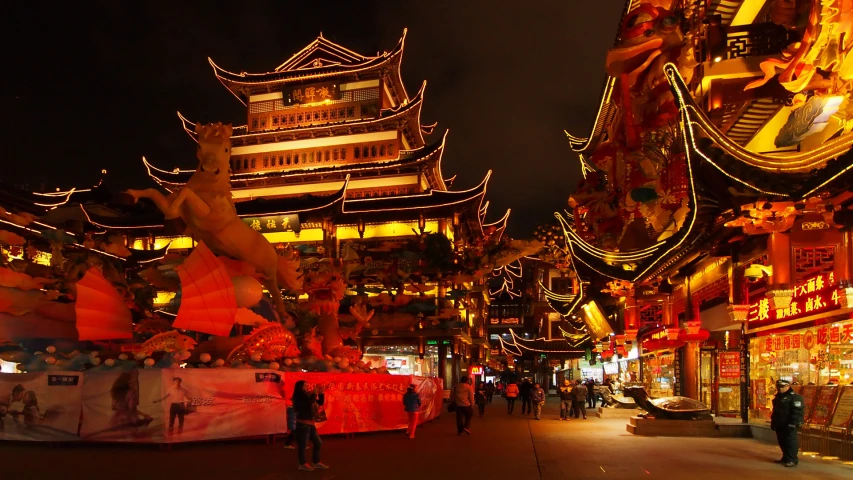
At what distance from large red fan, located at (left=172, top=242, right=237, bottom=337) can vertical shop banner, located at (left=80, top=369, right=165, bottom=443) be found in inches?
49.4

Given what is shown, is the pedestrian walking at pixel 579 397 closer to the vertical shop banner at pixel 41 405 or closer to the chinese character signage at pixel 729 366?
the chinese character signage at pixel 729 366

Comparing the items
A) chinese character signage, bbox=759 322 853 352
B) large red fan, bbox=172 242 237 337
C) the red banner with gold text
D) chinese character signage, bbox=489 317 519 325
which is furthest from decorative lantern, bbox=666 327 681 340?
chinese character signage, bbox=489 317 519 325

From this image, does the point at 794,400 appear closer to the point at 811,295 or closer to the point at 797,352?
the point at 811,295

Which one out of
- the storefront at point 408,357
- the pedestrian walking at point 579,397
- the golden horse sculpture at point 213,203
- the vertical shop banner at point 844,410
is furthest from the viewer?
the storefront at point 408,357

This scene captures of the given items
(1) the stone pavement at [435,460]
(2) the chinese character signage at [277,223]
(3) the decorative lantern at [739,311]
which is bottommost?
(1) the stone pavement at [435,460]

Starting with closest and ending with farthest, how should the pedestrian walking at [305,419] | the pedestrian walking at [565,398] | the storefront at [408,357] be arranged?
1. the pedestrian walking at [305,419]
2. the pedestrian walking at [565,398]
3. the storefront at [408,357]

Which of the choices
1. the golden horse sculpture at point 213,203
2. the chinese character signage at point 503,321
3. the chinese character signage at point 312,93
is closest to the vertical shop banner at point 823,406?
the golden horse sculpture at point 213,203

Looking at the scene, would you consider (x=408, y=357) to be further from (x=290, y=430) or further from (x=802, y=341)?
(x=802, y=341)

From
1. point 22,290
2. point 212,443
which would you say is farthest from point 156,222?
point 212,443

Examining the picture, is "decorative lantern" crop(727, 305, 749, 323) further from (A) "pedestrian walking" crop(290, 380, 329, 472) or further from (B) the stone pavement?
(A) "pedestrian walking" crop(290, 380, 329, 472)

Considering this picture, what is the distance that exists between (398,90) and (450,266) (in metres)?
19.2

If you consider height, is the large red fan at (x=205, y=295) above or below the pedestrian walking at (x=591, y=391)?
above

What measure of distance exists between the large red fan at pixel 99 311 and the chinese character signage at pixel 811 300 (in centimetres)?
1160

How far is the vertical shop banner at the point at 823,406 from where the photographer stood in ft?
31.5
